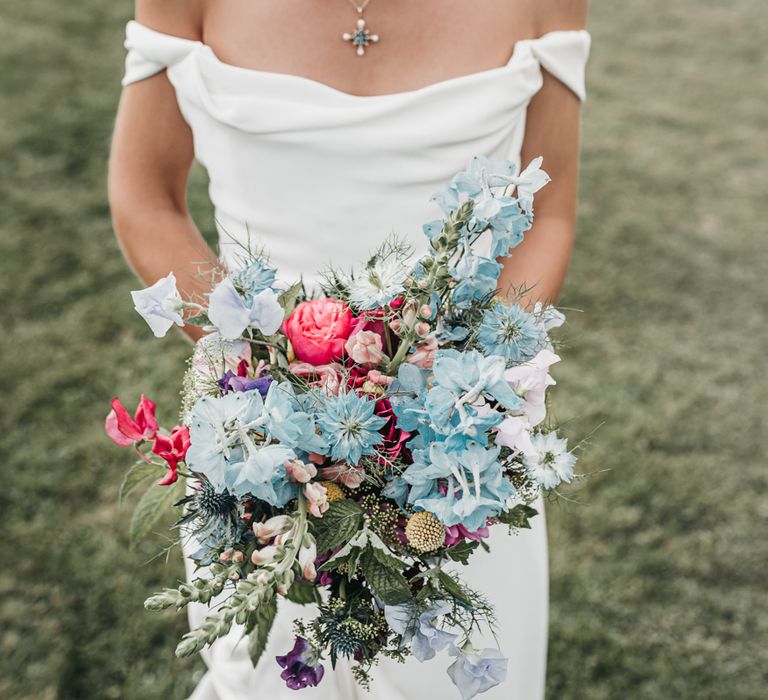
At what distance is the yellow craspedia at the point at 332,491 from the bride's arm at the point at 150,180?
2.67ft

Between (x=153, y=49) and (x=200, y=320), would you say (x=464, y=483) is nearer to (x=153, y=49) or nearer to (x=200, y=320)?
(x=200, y=320)

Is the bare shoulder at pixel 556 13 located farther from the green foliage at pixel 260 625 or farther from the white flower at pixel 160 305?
the green foliage at pixel 260 625

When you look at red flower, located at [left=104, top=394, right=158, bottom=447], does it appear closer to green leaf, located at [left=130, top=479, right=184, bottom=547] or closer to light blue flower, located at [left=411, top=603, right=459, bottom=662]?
green leaf, located at [left=130, top=479, right=184, bottom=547]

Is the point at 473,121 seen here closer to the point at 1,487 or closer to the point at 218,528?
the point at 218,528

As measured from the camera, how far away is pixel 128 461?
3.80 metres

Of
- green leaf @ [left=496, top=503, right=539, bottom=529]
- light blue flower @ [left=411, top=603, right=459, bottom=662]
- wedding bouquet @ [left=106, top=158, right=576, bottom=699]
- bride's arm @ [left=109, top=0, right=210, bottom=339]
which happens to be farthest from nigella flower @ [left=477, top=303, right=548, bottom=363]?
bride's arm @ [left=109, top=0, right=210, bottom=339]

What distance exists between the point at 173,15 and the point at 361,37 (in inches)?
15.8

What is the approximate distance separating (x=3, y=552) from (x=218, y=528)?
8.43 feet

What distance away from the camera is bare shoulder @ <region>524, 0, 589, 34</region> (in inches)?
73.5

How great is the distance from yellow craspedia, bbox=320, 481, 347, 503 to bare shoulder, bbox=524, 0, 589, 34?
1.16m

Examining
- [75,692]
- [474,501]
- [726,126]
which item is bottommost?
[75,692]

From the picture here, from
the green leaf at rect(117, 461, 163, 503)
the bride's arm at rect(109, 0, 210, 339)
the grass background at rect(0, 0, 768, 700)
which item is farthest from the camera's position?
the grass background at rect(0, 0, 768, 700)

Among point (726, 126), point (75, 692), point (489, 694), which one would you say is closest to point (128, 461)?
point (75, 692)

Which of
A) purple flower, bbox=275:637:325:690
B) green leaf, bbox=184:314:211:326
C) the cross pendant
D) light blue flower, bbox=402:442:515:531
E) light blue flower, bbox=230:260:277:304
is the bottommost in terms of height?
purple flower, bbox=275:637:325:690
